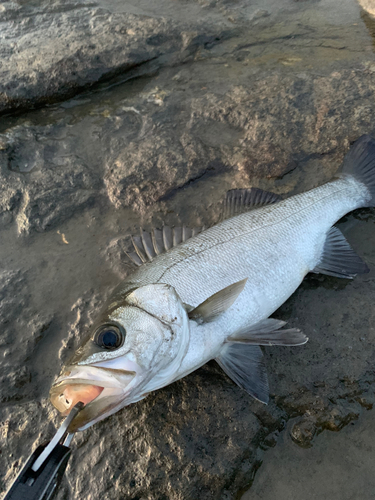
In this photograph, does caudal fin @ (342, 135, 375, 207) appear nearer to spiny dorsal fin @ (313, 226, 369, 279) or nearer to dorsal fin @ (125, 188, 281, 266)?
spiny dorsal fin @ (313, 226, 369, 279)

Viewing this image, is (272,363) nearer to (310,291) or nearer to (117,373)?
(310,291)

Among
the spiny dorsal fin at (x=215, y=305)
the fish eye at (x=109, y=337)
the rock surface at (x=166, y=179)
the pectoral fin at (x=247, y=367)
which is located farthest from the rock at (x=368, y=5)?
the fish eye at (x=109, y=337)

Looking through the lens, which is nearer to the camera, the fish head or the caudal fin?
the fish head

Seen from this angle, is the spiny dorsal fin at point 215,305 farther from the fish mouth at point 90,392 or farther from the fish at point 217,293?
the fish mouth at point 90,392

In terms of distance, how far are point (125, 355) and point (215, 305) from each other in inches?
28.8

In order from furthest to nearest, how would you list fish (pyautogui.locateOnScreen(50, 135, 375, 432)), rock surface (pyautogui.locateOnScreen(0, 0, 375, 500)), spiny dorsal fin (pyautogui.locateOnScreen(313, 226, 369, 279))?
spiny dorsal fin (pyautogui.locateOnScreen(313, 226, 369, 279)) < rock surface (pyautogui.locateOnScreen(0, 0, 375, 500)) < fish (pyautogui.locateOnScreen(50, 135, 375, 432))

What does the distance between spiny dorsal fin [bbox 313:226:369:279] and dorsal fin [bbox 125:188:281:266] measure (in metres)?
0.72

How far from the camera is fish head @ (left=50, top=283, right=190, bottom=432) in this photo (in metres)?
1.87

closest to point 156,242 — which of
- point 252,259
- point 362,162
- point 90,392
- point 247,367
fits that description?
point 252,259

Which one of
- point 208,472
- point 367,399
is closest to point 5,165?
point 208,472

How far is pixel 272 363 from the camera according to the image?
2.68m

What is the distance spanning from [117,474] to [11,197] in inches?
112

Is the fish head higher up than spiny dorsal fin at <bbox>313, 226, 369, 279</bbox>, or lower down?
higher up

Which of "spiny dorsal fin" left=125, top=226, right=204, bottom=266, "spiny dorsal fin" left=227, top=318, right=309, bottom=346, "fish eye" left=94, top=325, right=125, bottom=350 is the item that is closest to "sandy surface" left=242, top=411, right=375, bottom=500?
"spiny dorsal fin" left=227, top=318, right=309, bottom=346
